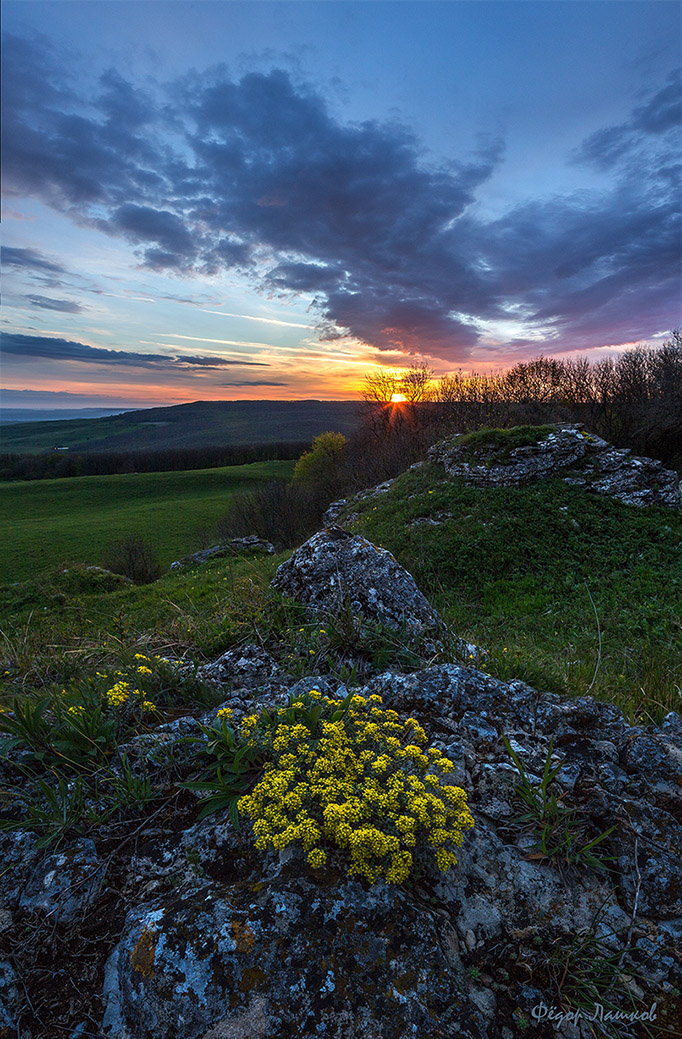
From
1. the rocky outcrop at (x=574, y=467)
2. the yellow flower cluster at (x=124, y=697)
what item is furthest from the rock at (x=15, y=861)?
the rocky outcrop at (x=574, y=467)

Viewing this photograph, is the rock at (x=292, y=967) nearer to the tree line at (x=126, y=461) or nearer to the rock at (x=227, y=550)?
the rock at (x=227, y=550)

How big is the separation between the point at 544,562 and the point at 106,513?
52.6 metres

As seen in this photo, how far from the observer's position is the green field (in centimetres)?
3406

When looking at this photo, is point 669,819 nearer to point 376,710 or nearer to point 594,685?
point 376,710

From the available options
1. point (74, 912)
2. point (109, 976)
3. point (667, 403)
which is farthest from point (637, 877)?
point (667, 403)

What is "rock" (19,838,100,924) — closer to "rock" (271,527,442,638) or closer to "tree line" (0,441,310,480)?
"rock" (271,527,442,638)

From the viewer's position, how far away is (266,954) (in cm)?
170

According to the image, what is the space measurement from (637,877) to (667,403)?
35.3 m

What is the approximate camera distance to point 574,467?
1816 centimetres

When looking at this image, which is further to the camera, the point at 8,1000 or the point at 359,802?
the point at 359,802

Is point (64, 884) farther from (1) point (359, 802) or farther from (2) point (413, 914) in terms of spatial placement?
(2) point (413, 914)

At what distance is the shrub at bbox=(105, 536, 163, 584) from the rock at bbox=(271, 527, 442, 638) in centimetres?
2017


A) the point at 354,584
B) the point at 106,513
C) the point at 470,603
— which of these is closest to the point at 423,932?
the point at 354,584

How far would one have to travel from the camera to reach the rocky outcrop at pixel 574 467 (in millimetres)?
16719
